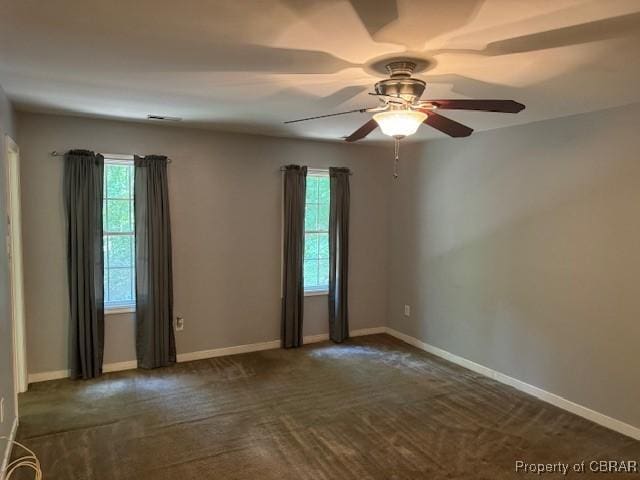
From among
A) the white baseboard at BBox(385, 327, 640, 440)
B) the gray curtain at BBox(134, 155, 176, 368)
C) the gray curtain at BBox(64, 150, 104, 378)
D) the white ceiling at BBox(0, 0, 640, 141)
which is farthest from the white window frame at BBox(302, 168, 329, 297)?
the gray curtain at BBox(64, 150, 104, 378)

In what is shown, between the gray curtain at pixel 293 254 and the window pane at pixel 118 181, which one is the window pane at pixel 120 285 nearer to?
the window pane at pixel 118 181

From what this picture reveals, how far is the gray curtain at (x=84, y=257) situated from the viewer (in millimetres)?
4113

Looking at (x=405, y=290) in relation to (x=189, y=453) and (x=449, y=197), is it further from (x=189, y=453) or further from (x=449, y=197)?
(x=189, y=453)

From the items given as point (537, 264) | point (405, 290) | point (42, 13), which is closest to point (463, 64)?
point (42, 13)

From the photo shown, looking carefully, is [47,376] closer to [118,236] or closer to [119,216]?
[118,236]

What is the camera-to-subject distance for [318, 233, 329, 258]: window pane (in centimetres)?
560

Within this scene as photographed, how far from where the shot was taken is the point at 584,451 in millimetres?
3107

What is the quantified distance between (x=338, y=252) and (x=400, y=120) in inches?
128

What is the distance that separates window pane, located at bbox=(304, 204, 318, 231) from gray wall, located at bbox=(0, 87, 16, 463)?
122 inches

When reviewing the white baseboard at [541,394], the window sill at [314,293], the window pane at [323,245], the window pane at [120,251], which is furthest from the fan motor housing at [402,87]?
the window sill at [314,293]

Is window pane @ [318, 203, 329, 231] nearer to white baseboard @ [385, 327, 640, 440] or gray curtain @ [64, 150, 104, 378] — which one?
white baseboard @ [385, 327, 640, 440]

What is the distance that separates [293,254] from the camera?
514 cm

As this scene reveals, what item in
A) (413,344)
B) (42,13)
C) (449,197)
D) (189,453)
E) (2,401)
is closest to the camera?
(42,13)

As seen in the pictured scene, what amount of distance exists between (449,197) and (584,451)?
104 inches
